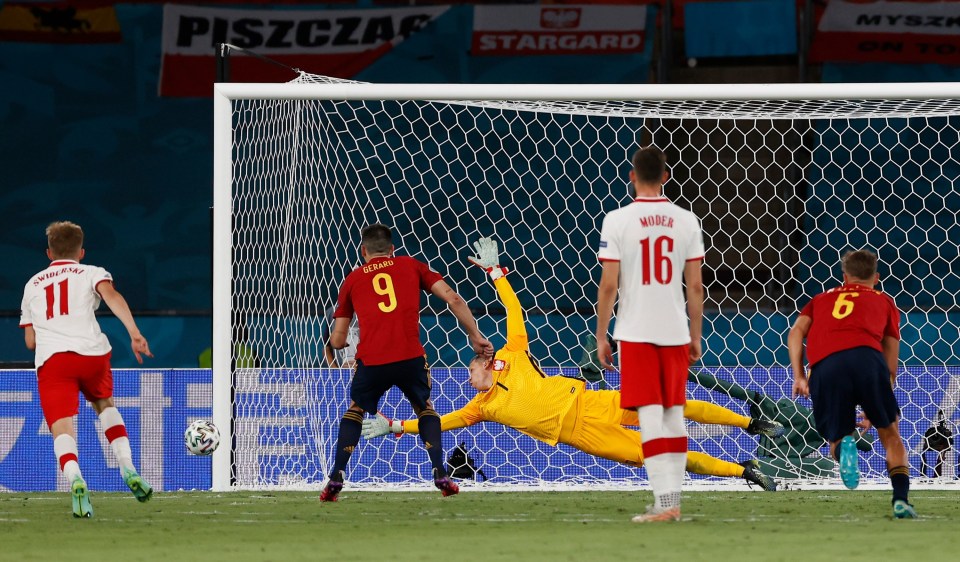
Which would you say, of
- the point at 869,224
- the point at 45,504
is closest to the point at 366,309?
the point at 45,504

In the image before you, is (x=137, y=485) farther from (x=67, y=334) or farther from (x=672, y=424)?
(x=672, y=424)

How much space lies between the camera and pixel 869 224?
42.9 feet

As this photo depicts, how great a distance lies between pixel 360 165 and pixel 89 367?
7.22 metres

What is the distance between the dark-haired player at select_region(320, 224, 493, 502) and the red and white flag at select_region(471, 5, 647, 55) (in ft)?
23.8

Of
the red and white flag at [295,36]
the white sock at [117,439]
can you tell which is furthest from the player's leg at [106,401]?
the red and white flag at [295,36]

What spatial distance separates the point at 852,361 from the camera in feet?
18.9

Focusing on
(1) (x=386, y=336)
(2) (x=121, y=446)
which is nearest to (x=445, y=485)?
(1) (x=386, y=336)

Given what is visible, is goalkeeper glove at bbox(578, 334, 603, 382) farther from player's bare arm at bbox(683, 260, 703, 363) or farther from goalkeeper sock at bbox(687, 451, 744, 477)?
player's bare arm at bbox(683, 260, 703, 363)

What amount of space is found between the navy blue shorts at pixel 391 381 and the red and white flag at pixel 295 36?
7.46 meters

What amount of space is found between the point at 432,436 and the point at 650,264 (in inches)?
71.4

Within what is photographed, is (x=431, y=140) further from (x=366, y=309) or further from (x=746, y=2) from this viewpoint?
(x=366, y=309)

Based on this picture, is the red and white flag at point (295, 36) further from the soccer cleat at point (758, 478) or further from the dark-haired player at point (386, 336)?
the soccer cleat at point (758, 478)

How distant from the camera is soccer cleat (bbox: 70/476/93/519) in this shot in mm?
5797

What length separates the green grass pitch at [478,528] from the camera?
4371mm
